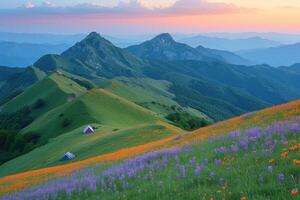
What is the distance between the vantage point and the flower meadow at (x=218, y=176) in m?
9.52

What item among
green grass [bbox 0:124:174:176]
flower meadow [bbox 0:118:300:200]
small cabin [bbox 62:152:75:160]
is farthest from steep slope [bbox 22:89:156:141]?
flower meadow [bbox 0:118:300:200]

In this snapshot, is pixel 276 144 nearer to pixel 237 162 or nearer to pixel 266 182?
pixel 237 162

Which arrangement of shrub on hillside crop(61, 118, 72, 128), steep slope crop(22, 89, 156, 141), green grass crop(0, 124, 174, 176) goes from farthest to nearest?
shrub on hillside crop(61, 118, 72, 128) → steep slope crop(22, 89, 156, 141) → green grass crop(0, 124, 174, 176)

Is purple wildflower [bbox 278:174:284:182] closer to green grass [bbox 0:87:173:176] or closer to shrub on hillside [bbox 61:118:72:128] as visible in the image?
green grass [bbox 0:87:173:176]

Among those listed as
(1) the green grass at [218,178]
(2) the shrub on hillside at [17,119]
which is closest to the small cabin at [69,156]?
(1) the green grass at [218,178]

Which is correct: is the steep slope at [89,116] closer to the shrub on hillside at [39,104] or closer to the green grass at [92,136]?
the green grass at [92,136]

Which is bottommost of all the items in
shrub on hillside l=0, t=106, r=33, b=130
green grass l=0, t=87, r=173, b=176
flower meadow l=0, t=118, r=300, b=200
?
shrub on hillside l=0, t=106, r=33, b=130

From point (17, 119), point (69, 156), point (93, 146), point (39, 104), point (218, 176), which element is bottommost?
point (17, 119)

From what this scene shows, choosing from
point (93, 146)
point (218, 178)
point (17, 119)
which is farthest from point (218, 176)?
point (17, 119)

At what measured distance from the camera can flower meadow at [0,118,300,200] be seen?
9523mm

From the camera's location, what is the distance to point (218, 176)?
1138 cm

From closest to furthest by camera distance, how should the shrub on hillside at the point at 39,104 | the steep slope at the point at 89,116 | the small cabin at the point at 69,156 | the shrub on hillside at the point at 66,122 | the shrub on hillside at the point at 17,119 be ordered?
1. the small cabin at the point at 69,156
2. the steep slope at the point at 89,116
3. the shrub on hillside at the point at 66,122
4. the shrub on hillside at the point at 17,119
5. the shrub on hillside at the point at 39,104

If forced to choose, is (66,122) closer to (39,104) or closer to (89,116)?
(89,116)

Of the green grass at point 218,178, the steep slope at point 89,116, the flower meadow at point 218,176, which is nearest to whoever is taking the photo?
the green grass at point 218,178
